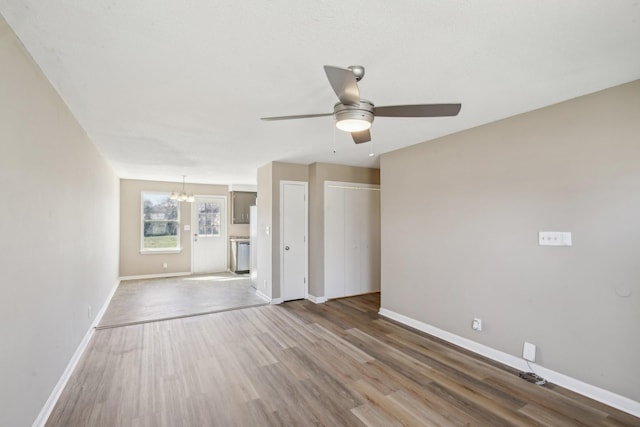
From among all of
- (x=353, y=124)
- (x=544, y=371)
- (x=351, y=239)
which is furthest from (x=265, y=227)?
(x=544, y=371)

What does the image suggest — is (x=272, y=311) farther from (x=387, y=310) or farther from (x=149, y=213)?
(x=149, y=213)

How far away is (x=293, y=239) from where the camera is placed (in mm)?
5262

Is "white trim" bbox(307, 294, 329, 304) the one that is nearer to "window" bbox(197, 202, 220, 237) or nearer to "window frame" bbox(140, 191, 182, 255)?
"window" bbox(197, 202, 220, 237)

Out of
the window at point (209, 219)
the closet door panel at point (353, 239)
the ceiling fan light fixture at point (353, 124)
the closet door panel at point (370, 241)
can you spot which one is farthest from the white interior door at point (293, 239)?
the window at point (209, 219)

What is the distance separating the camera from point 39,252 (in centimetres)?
202

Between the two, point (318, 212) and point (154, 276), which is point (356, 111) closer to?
point (318, 212)

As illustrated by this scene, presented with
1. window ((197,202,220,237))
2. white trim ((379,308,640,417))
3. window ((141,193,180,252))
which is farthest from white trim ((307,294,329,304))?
window ((141,193,180,252))

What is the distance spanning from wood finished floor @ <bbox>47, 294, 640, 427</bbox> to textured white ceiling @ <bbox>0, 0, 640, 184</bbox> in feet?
8.06

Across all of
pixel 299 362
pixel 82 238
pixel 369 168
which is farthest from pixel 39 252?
pixel 369 168

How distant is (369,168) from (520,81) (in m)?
3.58

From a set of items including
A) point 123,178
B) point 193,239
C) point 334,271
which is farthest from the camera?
point 193,239

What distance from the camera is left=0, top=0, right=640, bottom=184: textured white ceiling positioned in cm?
146

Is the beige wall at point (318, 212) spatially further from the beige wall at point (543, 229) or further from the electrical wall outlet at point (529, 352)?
the electrical wall outlet at point (529, 352)

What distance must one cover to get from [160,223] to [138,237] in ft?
1.91
